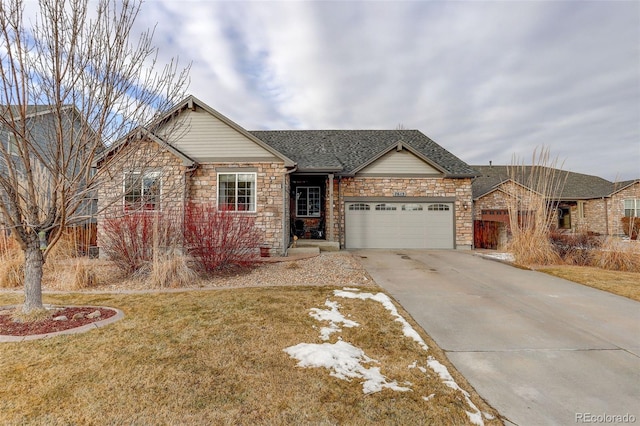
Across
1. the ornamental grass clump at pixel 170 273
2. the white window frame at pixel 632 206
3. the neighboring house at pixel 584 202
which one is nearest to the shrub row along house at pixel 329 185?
the neighboring house at pixel 584 202

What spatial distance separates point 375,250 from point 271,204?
5.40 metres

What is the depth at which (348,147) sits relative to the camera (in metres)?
16.4

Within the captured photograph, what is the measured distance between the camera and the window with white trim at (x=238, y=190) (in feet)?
37.6

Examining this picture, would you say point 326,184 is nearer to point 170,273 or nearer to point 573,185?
point 170,273

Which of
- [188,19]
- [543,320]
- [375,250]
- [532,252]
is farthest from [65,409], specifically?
[375,250]

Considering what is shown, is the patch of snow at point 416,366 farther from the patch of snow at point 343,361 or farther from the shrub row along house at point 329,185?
the shrub row along house at point 329,185

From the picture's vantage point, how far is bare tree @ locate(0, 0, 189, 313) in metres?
3.50

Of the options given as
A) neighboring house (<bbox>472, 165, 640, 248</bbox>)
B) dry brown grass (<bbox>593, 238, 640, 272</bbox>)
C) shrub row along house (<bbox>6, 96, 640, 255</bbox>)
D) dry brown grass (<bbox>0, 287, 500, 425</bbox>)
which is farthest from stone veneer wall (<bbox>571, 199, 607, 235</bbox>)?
dry brown grass (<bbox>0, 287, 500, 425</bbox>)

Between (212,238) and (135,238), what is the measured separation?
1.86m

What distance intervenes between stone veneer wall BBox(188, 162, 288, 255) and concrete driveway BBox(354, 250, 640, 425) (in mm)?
5094

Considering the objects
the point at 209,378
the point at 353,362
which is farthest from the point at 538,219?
the point at 209,378

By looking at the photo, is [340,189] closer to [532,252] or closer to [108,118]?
[532,252]

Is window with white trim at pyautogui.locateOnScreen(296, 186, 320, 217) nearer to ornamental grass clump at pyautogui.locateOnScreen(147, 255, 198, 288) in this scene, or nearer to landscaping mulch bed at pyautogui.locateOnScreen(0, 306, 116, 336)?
ornamental grass clump at pyautogui.locateOnScreen(147, 255, 198, 288)

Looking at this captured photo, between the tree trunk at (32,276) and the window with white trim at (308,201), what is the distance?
11.2 m
